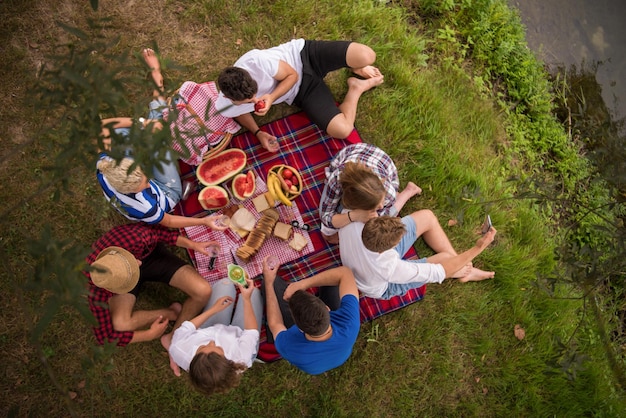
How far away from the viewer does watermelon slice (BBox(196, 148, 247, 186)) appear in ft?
14.3

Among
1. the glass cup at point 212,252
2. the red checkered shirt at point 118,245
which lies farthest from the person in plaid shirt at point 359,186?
the red checkered shirt at point 118,245

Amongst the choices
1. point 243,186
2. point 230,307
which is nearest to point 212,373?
point 230,307

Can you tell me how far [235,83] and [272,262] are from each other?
1.76 metres

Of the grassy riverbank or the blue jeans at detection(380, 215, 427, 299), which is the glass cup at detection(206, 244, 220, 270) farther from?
the blue jeans at detection(380, 215, 427, 299)

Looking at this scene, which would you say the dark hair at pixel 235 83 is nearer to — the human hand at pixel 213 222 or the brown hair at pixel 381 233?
the human hand at pixel 213 222

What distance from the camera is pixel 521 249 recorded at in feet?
15.8

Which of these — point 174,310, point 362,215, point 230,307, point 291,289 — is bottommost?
point 174,310

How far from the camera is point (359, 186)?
3.54 m

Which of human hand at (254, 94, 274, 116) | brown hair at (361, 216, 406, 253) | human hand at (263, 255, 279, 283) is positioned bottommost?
human hand at (263, 255, 279, 283)

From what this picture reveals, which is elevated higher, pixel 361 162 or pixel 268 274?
pixel 361 162

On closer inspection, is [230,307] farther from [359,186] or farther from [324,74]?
Result: [324,74]

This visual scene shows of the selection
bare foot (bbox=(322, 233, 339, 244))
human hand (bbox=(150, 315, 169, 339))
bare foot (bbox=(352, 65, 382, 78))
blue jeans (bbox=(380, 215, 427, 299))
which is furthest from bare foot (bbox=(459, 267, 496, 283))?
human hand (bbox=(150, 315, 169, 339))

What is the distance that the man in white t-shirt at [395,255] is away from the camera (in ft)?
11.4

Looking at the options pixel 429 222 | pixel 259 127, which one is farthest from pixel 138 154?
pixel 429 222
